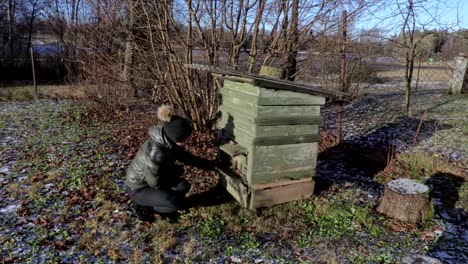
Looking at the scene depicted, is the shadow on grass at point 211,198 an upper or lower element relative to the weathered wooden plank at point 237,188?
lower

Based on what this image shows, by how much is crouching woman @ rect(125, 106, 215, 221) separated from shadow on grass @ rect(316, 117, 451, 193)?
6.67 ft

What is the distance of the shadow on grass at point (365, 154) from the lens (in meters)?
5.34

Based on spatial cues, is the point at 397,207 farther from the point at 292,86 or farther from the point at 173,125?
the point at 173,125

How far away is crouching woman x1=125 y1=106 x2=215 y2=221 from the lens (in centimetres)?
360

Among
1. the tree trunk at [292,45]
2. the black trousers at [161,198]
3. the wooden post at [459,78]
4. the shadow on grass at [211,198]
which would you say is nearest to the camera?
the black trousers at [161,198]

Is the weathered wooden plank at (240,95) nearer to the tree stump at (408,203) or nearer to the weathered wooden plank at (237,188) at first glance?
the weathered wooden plank at (237,188)

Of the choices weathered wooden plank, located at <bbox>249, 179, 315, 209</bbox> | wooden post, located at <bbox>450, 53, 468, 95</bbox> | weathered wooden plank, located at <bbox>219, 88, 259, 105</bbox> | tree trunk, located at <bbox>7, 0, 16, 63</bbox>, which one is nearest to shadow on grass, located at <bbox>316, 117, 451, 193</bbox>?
weathered wooden plank, located at <bbox>249, 179, 315, 209</bbox>

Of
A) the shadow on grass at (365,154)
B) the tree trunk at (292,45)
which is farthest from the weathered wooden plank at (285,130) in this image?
the tree trunk at (292,45)

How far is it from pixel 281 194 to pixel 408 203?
1.45 m

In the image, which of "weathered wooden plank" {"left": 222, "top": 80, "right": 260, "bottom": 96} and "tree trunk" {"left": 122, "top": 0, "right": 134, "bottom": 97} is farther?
"tree trunk" {"left": 122, "top": 0, "right": 134, "bottom": 97}

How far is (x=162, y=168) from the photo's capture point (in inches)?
145

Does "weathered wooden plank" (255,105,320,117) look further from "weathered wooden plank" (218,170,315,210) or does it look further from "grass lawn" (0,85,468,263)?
"grass lawn" (0,85,468,263)

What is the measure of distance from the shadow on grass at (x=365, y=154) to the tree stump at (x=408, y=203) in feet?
2.86

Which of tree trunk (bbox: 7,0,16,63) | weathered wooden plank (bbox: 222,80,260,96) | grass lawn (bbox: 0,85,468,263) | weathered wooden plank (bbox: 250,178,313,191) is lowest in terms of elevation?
grass lawn (bbox: 0,85,468,263)
